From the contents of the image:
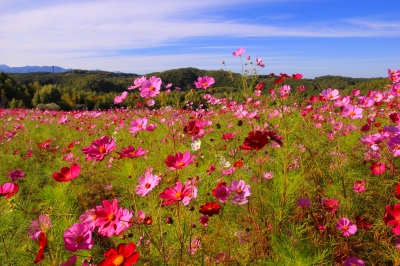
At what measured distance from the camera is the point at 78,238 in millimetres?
1056

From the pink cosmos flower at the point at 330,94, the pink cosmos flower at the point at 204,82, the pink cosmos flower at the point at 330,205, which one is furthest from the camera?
the pink cosmos flower at the point at 330,94

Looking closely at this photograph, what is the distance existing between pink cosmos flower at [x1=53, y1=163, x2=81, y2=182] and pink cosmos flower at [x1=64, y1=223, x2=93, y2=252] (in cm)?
28

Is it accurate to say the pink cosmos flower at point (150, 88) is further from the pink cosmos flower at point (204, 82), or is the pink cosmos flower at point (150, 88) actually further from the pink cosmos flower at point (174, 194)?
the pink cosmos flower at point (174, 194)

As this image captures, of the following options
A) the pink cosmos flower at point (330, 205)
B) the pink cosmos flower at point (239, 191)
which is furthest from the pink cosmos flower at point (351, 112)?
the pink cosmos flower at point (239, 191)

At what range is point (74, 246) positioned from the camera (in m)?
1.02

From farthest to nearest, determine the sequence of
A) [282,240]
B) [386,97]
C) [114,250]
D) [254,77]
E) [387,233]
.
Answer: [386,97] < [254,77] < [387,233] < [282,240] < [114,250]

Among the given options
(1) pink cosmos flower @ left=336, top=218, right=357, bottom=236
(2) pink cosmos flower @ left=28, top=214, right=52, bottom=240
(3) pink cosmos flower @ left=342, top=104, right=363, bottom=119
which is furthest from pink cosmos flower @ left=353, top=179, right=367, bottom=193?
(2) pink cosmos flower @ left=28, top=214, right=52, bottom=240

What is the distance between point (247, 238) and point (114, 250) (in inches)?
32.2

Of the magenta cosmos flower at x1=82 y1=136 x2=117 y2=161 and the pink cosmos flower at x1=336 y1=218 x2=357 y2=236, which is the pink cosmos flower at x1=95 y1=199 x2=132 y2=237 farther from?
the pink cosmos flower at x1=336 y1=218 x2=357 y2=236

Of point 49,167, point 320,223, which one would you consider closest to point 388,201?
point 320,223

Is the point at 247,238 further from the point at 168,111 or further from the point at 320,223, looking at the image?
the point at 168,111

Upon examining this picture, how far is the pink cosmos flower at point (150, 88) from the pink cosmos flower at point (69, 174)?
0.62 metres

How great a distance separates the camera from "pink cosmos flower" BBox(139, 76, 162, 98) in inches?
69.3

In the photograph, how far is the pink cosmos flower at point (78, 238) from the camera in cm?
102
